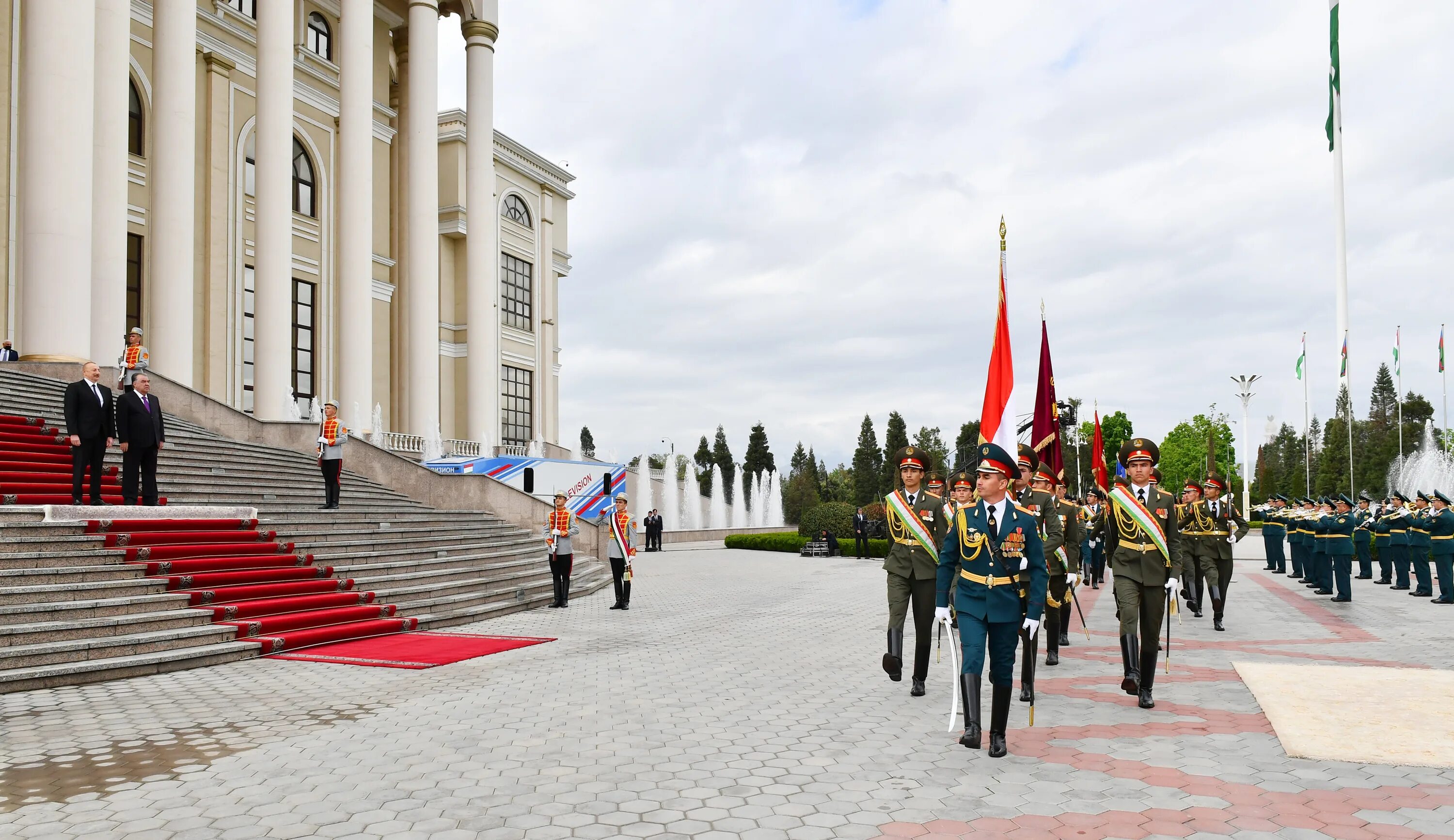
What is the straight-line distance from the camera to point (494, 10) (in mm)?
36094

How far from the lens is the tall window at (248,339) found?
103ft

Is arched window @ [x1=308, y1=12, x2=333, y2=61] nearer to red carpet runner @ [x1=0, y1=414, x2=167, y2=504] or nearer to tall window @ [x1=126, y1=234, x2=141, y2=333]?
tall window @ [x1=126, y1=234, x2=141, y2=333]

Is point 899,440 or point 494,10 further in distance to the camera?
point 899,440

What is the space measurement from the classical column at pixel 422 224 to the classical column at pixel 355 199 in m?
2.70

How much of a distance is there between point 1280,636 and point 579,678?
29.4 feet

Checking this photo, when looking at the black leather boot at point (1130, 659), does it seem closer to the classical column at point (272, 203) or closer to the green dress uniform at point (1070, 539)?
the green dress uniform at point (1070, 539)

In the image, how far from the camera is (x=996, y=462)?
661 centimetres

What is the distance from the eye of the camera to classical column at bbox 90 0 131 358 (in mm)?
22453

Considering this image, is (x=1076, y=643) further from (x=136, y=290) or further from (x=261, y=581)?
(x=136, y=290)

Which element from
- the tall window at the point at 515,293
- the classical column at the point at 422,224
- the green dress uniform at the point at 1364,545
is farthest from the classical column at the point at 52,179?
the green dress uniform at the point at 1364,545

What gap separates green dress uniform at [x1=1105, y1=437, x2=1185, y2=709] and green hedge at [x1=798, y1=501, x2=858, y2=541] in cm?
2559

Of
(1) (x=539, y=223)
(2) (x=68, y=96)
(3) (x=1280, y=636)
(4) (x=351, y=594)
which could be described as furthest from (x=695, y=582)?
(1) (x=539, y=223)

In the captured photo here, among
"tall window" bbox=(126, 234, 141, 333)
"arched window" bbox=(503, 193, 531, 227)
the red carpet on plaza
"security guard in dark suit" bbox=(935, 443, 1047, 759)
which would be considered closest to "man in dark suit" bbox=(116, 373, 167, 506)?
the red carpet on plaza

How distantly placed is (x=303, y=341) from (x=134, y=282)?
262 inches
